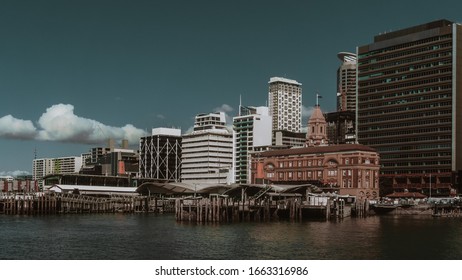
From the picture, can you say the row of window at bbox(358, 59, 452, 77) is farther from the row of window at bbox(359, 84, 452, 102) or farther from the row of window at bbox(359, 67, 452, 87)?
the row of window at bbox(359, 84, 452, 102)

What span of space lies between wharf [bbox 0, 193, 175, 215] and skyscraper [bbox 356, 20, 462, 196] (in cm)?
6397

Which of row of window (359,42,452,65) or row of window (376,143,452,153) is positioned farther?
row of window (376,143,452,153)

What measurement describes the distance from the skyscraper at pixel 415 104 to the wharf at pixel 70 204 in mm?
63966

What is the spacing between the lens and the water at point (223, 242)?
47.1 meters

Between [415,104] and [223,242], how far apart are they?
4472 inches

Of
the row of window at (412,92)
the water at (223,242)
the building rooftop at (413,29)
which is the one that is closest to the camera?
the water at (223,242)

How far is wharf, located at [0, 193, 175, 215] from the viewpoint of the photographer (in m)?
105

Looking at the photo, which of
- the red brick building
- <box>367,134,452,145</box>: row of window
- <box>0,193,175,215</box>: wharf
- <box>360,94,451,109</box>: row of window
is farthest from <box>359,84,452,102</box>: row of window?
<box>0,193,175,215</box>: wharf

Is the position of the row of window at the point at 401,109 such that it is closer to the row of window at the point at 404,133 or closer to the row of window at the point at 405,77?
the row of window at the point at 404,133

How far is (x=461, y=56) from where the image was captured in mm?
150375

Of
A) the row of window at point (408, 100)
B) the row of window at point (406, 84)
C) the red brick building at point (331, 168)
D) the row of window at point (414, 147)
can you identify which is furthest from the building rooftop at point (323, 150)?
the row of window at point (406, 84)
